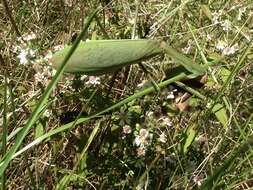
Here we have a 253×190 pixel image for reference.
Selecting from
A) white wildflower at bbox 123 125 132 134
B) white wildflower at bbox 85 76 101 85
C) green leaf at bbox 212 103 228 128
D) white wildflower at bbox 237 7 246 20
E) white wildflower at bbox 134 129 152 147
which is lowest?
white wildflower at bbox 134 129 152 147

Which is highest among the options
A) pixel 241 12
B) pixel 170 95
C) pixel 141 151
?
pixel 241 12

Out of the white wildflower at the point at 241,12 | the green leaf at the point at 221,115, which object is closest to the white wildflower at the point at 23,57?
the green leaf at the point at 221,115

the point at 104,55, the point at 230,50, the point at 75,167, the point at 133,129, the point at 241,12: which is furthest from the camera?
the point at 241,12

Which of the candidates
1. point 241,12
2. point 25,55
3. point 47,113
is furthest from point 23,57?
point 241,12

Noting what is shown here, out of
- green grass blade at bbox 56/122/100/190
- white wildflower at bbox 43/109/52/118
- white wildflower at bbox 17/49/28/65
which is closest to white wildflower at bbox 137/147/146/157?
green grass blade at bbox 56/122/100/190

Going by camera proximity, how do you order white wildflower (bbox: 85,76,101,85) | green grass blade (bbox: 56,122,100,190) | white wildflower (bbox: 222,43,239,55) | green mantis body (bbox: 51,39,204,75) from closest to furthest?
green mantis body (bbox: 51,39,204,75) → green grass blade (bbox: 56,122,100,190) → white wildflower (bbox: 85,76,101,85) → white wildflower (bbox: 222,43,239,55)

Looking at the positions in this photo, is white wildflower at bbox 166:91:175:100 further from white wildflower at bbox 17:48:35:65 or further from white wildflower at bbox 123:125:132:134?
white wildflower at bbox 17:48:35:65

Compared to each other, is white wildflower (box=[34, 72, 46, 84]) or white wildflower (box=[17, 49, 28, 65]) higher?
white wildflower (box=[17, 49, 28, 65])

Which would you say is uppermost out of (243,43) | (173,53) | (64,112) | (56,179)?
(173,53)

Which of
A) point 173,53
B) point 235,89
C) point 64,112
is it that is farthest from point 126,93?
point 173,53

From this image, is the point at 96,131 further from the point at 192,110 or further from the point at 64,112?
the point at 192,110

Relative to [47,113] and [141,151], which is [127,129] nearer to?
[141,151]
